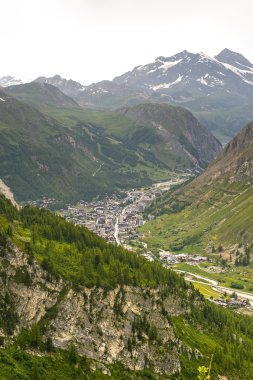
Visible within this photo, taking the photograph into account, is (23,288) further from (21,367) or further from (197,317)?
(197,317)

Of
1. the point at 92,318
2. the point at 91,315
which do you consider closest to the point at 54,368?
the point at 92,318

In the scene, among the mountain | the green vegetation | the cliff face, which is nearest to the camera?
the green vegetation

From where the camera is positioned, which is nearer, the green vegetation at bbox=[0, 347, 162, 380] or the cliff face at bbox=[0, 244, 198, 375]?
the green vegetation at bbox=[0, 347, 162, 380]

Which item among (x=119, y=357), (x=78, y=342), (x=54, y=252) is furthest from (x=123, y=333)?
(x=54, y=252)

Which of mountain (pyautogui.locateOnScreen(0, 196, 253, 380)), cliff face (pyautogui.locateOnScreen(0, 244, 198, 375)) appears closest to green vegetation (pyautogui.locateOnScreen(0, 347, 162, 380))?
mountain (pyautogui.locateOnScreen(0, 196, 253, 380))

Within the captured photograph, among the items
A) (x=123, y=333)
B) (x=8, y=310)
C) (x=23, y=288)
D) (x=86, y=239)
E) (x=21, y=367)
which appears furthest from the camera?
(x=86, y=239)

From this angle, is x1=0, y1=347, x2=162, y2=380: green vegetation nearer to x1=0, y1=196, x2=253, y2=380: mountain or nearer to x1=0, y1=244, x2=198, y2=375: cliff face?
x1=0, y1=196, x2=253, y2=380: mountain
